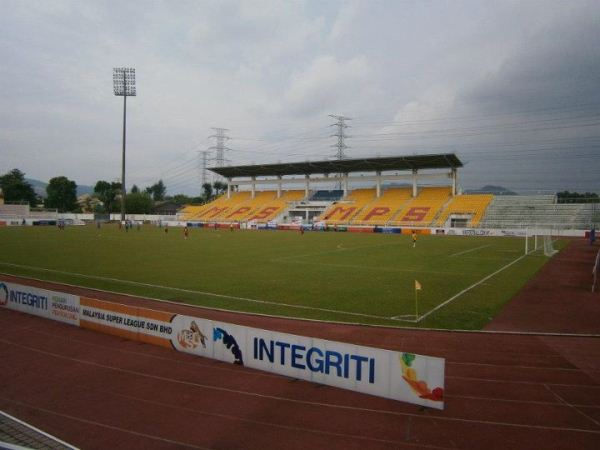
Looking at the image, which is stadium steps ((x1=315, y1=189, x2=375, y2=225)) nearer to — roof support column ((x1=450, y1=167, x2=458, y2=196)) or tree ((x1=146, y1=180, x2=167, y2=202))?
roof support column ((x1=450, y1=167, x2=458, y2=196))

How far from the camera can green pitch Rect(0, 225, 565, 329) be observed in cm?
1518

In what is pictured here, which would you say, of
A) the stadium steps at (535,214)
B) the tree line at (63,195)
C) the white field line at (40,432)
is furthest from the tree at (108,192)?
the white field line at (40,432)

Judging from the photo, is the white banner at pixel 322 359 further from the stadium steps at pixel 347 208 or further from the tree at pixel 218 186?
the tree at pixel 218 186

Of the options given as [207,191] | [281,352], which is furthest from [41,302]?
[207,191]

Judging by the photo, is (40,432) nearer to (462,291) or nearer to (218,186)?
(462,291)

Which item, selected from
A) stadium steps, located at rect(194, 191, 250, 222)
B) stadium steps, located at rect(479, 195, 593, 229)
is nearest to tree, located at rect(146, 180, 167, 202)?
stadium steps, located at rect(194, 191, 250, 222)

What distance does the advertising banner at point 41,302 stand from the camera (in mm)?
→ 13406

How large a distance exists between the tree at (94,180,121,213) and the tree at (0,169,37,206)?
18.0 metres

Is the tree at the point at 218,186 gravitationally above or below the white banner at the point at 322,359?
above

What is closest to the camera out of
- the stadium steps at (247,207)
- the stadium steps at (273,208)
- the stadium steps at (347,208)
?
the stadium steps at (347,208)

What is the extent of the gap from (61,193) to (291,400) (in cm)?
12620

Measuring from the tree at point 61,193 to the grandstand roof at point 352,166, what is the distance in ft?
171

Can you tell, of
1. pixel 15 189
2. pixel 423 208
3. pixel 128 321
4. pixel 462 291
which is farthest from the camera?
pixel 15 189

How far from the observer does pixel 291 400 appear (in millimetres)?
8258
